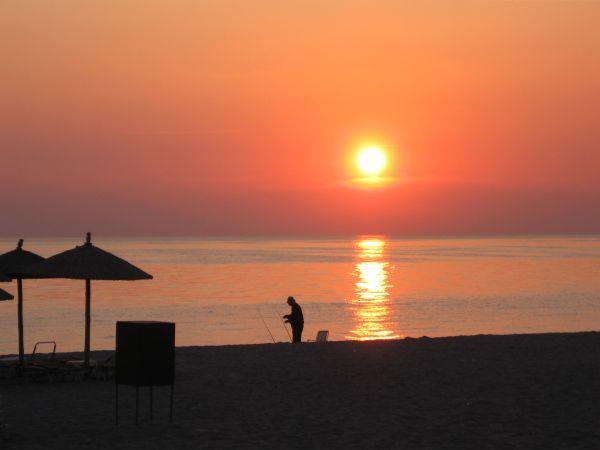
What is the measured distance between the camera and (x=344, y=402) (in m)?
12.7

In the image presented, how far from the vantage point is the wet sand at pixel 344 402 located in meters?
10.3

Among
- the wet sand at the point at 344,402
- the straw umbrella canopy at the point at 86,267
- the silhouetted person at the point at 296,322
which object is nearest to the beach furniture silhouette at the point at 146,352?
the wet sand at the point at 344,402

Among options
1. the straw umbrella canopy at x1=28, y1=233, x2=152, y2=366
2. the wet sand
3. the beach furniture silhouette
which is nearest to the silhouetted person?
the wet sand

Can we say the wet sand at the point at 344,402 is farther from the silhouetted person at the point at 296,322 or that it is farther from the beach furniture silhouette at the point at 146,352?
the silhouetted person at the point at 296,322

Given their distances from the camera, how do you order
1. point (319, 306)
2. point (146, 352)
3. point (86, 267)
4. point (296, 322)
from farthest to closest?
point (319, 306) → point (296, 322) → point (86, 267) → point (146, 352)

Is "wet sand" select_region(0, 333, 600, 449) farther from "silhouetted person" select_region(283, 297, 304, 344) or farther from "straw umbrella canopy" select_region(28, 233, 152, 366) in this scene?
"silhouetted person" select_region(283, 297, 304, 344)

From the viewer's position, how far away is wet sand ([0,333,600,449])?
1034 centimetres

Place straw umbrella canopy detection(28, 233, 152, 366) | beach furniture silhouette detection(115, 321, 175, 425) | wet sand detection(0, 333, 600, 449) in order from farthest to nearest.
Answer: straw umbrella canopy detection(28, 233, 152, 366) → beach furniture silhouette detection(115, 321, 175, 425) → wet sand detection(0, 333, 600, 449)

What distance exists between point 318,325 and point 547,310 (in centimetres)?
1438

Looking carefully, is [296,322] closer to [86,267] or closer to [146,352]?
[86,267]

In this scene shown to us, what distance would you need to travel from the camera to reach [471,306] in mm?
54281

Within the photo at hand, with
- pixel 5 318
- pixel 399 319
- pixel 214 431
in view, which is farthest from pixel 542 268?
pixel 214 431

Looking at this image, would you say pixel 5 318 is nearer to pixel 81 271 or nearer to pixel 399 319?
pixel 399 319

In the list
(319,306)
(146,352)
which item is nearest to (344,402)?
(146,352)
